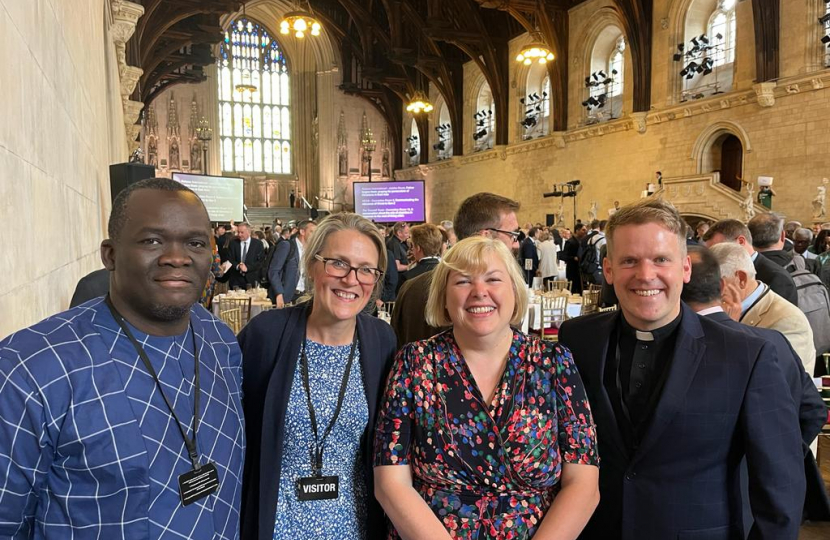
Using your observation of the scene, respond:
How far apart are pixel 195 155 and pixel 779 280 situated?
25481 millimetres

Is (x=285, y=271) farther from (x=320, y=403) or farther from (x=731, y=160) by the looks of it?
(x=731, y=160)

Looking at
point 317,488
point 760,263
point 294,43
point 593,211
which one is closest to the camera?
point 317,488

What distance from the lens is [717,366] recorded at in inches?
60.9

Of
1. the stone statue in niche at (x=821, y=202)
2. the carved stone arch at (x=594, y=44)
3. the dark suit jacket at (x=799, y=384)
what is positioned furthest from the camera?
the carved stone arch at (x=594, y=44)

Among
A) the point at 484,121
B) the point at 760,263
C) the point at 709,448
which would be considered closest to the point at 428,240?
Result: the point at 760,263

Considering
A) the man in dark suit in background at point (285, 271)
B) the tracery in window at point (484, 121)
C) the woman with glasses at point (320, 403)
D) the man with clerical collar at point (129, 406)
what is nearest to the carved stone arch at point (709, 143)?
the tracery in window at point (484, 121)

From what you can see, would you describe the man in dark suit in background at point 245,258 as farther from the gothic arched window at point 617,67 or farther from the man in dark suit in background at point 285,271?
the gothic arched window at point 617,67

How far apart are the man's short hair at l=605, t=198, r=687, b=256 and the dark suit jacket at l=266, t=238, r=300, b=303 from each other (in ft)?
15.9

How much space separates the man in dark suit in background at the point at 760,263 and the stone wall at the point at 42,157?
3.28m

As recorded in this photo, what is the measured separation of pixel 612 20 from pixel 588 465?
16.6 m

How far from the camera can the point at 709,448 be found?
1.53m

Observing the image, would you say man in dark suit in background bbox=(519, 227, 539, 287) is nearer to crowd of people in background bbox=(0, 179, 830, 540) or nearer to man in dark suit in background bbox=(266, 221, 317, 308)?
man in dark suit in background bbox=(266, 221, 317, 308)

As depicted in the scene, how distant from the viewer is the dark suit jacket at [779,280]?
128 inches

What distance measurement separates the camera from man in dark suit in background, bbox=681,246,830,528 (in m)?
1.81
